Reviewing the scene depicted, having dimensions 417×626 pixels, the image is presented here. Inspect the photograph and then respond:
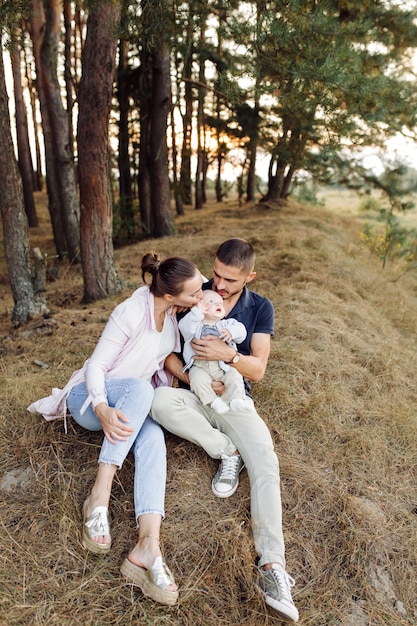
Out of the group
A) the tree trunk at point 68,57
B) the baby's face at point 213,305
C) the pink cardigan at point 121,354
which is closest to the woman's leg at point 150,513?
the pink cardigan at point 121,354

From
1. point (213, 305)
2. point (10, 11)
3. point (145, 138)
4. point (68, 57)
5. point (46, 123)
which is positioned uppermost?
point (68, 57)

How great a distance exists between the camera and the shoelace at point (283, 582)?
2078 millimetres

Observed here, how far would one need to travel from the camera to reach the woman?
2.19 meters

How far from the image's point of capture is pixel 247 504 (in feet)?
8.37

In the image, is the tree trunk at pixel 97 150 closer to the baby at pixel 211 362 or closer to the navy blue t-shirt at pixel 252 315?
the navy blue t-shirt at pixel 252 315

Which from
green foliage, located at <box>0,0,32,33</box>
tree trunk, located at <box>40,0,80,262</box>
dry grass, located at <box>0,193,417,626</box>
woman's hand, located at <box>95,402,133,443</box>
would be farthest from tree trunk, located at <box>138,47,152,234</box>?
woman's hand, located at <box>95,402,133,443</box>

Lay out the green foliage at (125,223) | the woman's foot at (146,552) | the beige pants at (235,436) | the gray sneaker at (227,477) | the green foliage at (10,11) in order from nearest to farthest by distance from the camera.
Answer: the woman's foot at (146,552) → the beige pants at (235,436) → the gray sneaker at (227,477) → the green foliage at (10,11) → the green foliage at (125,223)

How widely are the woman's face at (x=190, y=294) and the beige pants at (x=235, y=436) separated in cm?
49

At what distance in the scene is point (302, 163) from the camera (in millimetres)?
9430

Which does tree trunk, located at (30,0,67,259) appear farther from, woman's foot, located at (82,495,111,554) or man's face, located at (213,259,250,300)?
woman's foot, located at (82,495,111,554)

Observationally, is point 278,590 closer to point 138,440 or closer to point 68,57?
point 138,440

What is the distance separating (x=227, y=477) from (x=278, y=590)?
63 cm

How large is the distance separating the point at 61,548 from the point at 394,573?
166 centimetres

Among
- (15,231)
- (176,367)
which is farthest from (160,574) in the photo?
(15,231)
